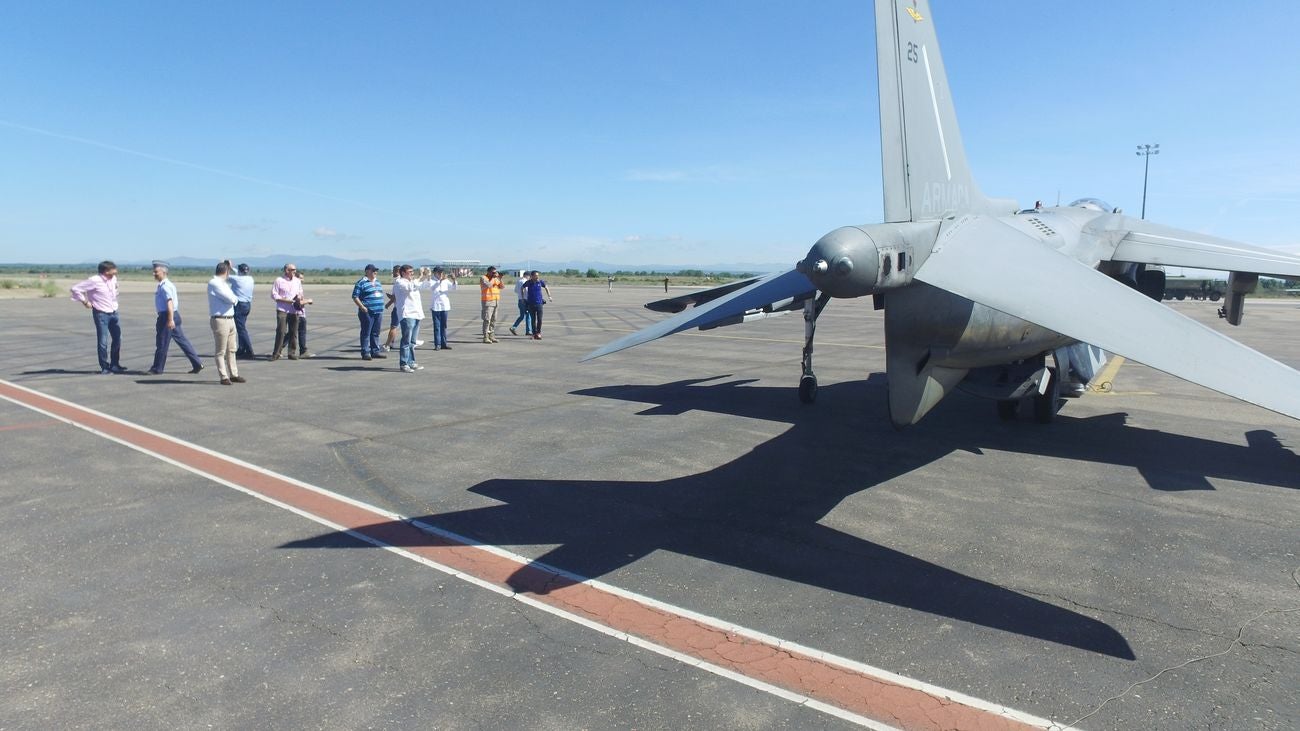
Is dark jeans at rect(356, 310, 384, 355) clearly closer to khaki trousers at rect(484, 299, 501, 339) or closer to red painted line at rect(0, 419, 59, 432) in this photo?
khaki trousers at rect(484, 299, 501, 339)

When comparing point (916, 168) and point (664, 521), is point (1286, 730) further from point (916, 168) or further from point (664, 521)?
point (916, 168)

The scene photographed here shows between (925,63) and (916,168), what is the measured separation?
1327mm

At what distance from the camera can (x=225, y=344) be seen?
13.0 metres

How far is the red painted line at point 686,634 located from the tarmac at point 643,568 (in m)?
0.02

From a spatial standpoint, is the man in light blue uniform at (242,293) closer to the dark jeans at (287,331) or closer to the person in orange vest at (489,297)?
the dark jeans at (287,331)

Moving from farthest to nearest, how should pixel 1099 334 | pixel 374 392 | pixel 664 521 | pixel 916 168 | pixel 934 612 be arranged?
pixel 374 392 → pixel 916 168 → pixel 664 521 → pixel 934 612 → pixel 1099 334

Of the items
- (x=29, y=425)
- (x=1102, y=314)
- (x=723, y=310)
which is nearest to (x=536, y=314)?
(x=29, y=425)

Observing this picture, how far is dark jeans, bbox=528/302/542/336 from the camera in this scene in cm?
2152

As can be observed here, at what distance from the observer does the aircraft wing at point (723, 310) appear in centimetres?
715

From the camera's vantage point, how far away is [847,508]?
6.78m

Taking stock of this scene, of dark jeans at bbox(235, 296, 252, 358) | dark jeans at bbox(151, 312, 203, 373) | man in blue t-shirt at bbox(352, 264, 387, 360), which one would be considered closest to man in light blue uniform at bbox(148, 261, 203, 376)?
dark jeans at bbox(151, 312, 203, 373)

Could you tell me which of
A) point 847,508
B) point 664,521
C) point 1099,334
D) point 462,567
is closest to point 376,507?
point 462,567

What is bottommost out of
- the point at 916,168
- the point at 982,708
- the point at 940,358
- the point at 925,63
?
the point at 982,708

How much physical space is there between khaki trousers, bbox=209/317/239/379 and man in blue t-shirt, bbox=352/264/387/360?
3000mm
